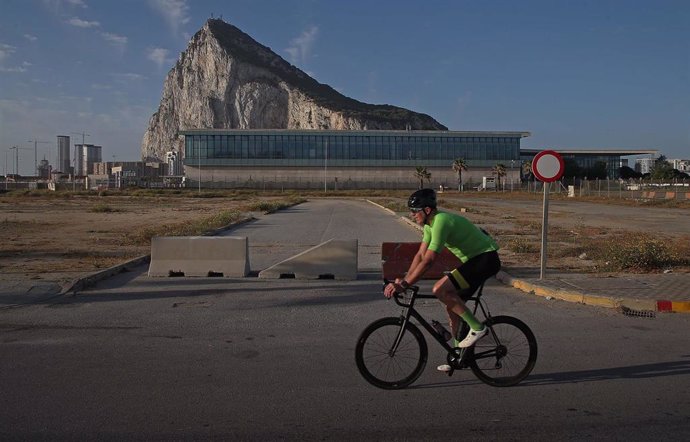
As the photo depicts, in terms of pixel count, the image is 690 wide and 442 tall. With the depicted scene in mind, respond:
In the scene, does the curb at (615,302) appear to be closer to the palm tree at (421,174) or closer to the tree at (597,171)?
the palm tree at (421,174)

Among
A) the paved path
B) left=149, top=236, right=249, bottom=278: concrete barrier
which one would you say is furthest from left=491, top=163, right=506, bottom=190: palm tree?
left=149, top=236, right=249, bottom=278: concrete barrier

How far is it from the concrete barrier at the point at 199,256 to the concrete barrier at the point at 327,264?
0.65m

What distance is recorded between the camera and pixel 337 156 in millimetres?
124562

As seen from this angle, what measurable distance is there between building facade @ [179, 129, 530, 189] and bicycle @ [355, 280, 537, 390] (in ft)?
376

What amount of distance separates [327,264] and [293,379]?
6.94 metres

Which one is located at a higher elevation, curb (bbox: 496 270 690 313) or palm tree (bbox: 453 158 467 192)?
palm tree (bbox: 453 158 467 192)

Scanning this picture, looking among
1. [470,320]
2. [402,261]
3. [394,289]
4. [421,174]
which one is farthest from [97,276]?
[421,174]

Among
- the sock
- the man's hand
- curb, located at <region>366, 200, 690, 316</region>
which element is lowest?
curb, located at <region>366, 200, 690, 316</region>

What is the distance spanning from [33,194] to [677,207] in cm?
7186

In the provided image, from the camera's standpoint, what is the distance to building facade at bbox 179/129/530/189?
401 feet

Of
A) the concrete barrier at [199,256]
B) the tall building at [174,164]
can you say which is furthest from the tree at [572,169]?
the concrete barrier at [199,256]

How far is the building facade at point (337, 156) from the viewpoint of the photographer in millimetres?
122125

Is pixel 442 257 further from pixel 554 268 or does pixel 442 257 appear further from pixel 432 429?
pixel 432 429

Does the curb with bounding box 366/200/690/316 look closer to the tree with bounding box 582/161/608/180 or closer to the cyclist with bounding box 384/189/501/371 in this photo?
the cyclist with bounding box 384/189/501/371
